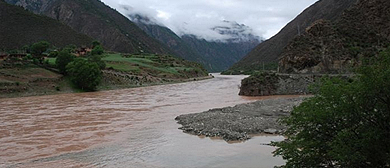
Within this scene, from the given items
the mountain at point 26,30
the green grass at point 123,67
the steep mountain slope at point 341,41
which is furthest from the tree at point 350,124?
the mountain at point 26,30

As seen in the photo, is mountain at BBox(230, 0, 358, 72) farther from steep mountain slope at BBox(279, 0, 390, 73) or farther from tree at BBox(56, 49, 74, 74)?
tree at BBox(56, 49, 74, 74)

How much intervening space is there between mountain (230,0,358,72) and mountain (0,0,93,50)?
8581 centimetres

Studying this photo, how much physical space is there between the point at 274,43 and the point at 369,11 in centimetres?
12537

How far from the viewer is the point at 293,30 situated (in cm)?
16775

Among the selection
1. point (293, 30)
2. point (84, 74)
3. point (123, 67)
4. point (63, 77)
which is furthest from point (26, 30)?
point (293, 30)

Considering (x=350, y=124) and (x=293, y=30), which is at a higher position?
(x=293, y=30)

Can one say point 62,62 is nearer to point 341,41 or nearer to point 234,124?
point 341,41

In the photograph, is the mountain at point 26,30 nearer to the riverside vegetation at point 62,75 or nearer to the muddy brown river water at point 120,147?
the riverside vegetation at point 62,75

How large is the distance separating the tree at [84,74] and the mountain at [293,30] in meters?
94.5

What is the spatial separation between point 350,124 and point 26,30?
125 meters

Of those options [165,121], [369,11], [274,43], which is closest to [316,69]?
[369,11]

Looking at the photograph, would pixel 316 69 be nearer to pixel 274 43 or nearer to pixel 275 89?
pixel 275 89

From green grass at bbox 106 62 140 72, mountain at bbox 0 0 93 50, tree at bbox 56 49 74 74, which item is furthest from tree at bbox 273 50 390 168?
mountain at bbox 0 0 93 50

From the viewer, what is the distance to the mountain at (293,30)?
468ft
